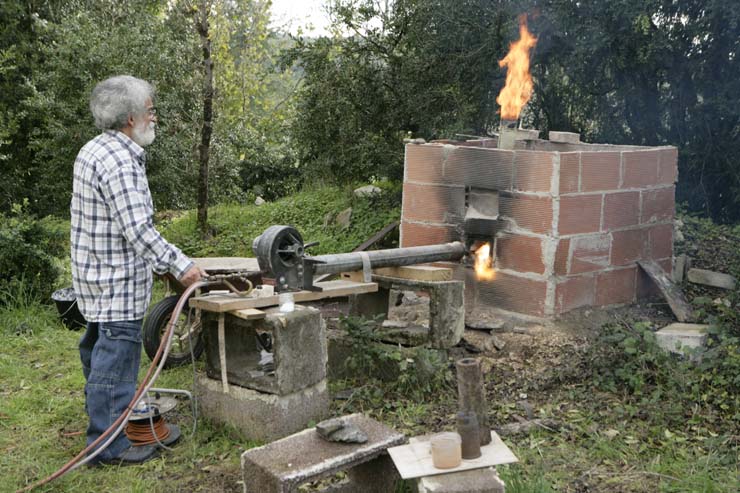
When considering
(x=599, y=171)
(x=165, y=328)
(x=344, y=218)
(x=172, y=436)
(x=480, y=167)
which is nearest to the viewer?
(x=172, y=436)

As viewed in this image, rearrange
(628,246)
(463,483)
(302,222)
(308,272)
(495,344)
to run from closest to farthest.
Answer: (463,483) → (308,272) → (495,344) → (628,246) → (302,222)

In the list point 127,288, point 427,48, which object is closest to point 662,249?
point 427,48

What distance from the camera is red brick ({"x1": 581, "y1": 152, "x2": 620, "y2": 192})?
19.9 feet

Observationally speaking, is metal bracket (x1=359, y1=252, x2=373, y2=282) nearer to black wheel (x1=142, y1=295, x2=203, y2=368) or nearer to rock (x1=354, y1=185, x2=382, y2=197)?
black wheel (x1=142, y1=295, x2=203, y2=368)

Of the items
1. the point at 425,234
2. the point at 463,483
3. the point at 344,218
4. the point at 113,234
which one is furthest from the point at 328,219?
the point at 463,483

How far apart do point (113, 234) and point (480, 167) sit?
3.39 metres

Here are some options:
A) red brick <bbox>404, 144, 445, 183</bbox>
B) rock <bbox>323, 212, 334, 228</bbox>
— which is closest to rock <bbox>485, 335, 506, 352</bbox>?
red brick <bbox>404, 144, 445, 183</bbox>

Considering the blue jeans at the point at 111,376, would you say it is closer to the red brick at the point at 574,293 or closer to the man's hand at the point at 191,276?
the man's hand at the point at 191,276

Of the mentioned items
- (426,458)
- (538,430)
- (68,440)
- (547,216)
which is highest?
(547,216)

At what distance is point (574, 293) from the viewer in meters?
6.21

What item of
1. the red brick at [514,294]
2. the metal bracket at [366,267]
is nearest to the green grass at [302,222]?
the red brick at [514,294]

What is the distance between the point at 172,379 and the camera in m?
5.57

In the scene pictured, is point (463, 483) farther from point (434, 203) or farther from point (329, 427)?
point (434, 203)

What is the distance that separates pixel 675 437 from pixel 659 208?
313 cm
